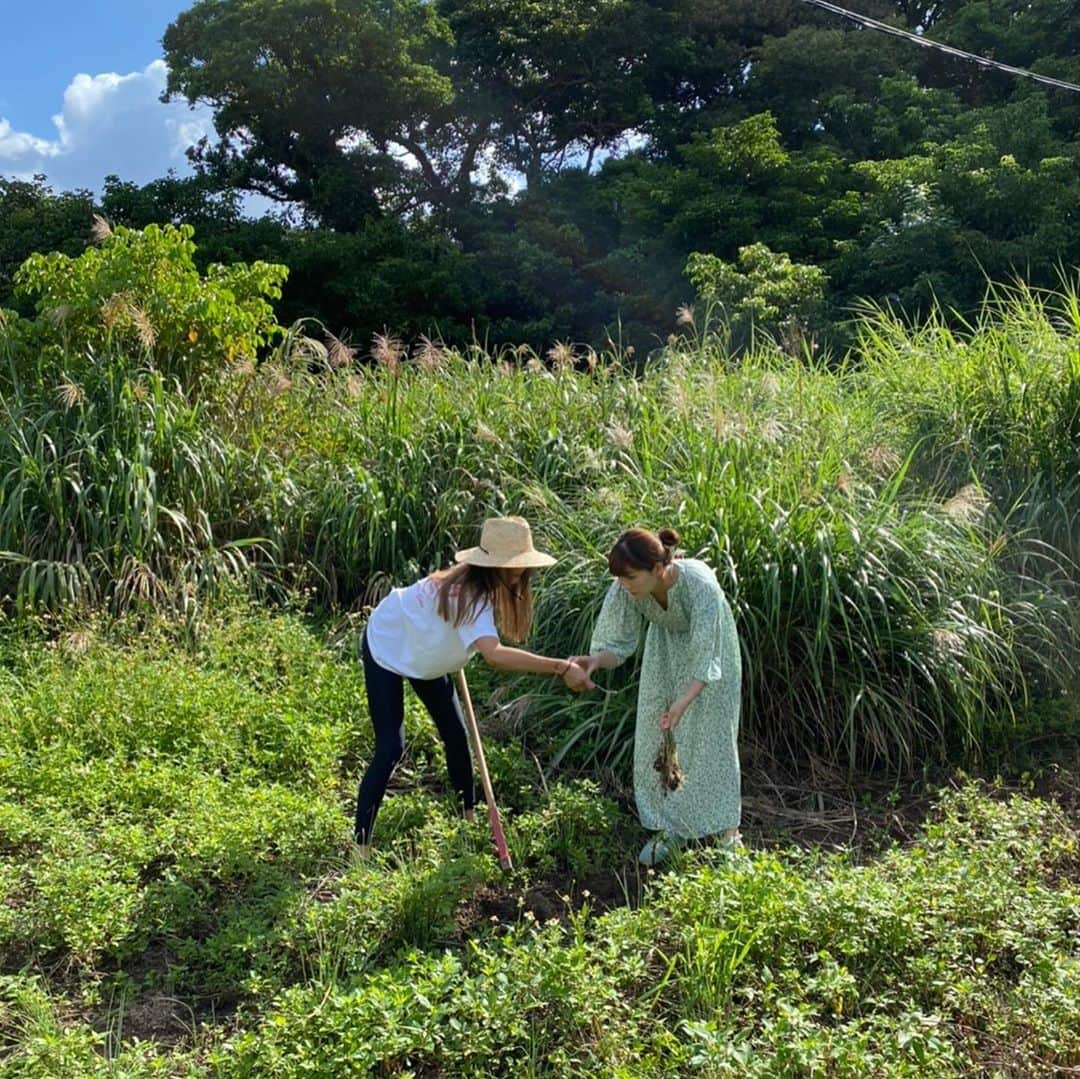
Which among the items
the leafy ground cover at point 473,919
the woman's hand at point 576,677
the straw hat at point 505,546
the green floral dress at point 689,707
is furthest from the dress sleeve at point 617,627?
the leafy ground cover at point 473,919

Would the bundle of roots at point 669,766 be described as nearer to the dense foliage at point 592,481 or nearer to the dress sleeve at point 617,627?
the dress sleeve at point 617,627

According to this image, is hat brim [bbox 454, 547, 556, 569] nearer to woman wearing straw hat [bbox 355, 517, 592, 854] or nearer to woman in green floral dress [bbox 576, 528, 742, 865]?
woman wearing straw hat [bbox 355, 517, 592, 854]

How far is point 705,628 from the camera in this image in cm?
407

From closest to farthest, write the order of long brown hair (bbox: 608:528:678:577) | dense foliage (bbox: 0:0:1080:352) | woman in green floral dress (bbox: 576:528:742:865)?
long brown hair (bbox: 608:528:678:577) < woman in green floral dress (bbox: 576:528:742:865) < dense foliage (bbox: 0:0:1080:352)

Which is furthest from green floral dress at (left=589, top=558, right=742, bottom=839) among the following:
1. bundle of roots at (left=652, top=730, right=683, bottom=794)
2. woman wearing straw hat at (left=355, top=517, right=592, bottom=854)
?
woman wearing straw hat at (left=355, top=517, right=592, bottom=854)

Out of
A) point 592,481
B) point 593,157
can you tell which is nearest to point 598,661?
point 592,481

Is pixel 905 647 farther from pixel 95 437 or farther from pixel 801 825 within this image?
pixel 95 437

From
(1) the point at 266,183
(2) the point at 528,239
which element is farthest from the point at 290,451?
(1) the point at 266,183

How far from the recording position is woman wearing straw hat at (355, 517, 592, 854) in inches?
155

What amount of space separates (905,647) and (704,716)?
1.38 metres

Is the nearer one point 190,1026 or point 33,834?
point 190,1026

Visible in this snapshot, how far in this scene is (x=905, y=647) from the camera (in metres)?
5.11

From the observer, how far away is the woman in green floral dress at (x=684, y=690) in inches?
161

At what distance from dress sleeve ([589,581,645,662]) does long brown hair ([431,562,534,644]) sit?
0.37 metres
